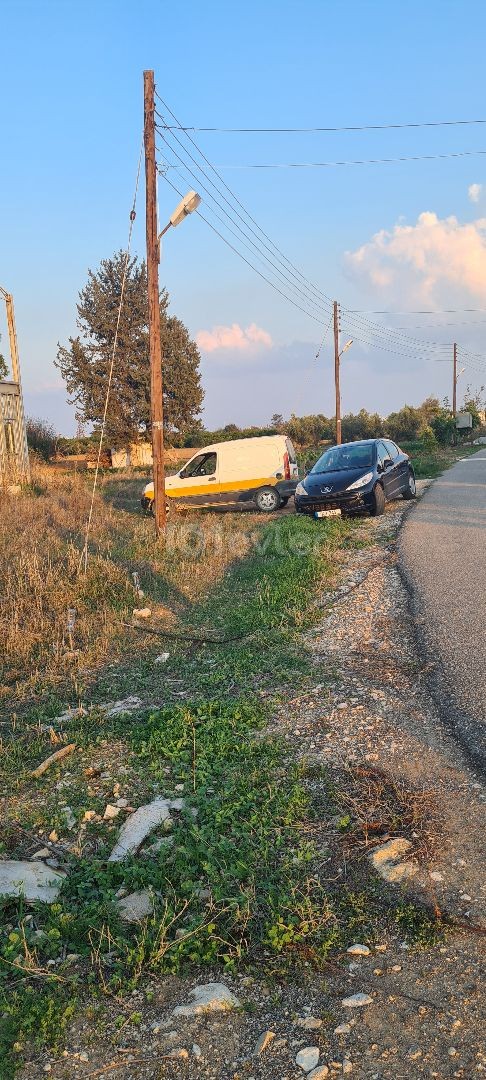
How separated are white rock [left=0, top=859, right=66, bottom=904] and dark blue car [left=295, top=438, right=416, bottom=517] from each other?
12.5 m

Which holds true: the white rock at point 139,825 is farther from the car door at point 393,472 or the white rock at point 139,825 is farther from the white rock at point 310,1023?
the car door at point 393,472

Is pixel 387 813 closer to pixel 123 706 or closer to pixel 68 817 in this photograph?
pixel 68 817

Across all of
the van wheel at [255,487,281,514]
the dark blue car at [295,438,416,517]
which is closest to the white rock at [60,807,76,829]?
the dark blue car at [295,438,416,517]

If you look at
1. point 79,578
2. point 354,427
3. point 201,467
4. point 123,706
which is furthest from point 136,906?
point 354,427

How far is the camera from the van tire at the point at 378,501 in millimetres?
16031

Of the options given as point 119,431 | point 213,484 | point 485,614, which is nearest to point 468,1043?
point 485,614

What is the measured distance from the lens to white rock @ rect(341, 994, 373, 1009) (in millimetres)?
2781

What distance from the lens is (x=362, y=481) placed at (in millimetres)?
15969

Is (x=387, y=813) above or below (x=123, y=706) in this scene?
above

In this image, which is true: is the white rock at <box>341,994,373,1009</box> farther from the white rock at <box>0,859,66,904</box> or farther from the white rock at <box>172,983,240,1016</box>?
A: the white rock at <box>0,859,66,904</box>

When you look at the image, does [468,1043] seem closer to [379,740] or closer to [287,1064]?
[287,1064]

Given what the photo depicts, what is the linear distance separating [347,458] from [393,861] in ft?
45.4

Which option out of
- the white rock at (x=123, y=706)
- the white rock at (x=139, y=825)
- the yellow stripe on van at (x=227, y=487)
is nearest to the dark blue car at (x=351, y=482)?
the yellow stripe on van at (x=227, y=487)

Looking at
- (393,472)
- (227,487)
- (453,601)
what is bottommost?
(453,601)
